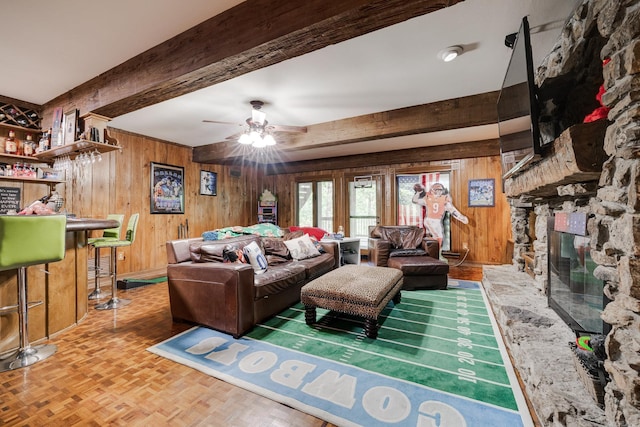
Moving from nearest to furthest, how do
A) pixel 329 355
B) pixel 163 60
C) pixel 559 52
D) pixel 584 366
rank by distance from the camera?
pixel 584 366, pixel 559 52, pixel 329 355, pixel 163 60

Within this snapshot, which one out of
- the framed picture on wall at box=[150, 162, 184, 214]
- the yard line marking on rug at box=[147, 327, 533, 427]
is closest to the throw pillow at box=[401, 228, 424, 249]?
the yard line marking on rug at box=[147, 327, 533, 427]

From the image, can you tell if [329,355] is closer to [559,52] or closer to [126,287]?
[559,52]

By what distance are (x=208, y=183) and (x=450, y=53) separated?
5.37 meters

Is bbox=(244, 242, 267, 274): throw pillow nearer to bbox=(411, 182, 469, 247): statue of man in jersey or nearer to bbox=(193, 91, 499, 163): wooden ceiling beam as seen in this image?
bbox=(193, 91, 499, 163): wooden ceiling beam

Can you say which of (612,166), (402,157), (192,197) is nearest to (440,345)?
(612,166)

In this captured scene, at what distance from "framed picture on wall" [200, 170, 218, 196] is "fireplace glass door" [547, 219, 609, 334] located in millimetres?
5947

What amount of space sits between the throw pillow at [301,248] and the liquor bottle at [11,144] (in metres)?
3.73

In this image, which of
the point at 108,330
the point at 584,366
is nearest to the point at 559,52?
the point at 584,366

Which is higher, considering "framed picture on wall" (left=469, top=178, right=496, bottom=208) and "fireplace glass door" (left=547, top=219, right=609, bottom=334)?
"framed picture on wall" (left=469, top=178, right=496, bottom=208)

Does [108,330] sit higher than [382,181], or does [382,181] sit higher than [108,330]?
[382,181]

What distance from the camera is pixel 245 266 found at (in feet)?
8.20

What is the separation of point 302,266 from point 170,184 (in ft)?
11.9

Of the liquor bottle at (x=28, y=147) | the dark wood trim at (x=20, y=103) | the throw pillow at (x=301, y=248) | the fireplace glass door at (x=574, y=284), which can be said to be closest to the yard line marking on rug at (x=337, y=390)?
the fireplace glass door at (x=574, y=284)

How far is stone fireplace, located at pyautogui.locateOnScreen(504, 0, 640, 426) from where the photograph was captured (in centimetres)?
101
